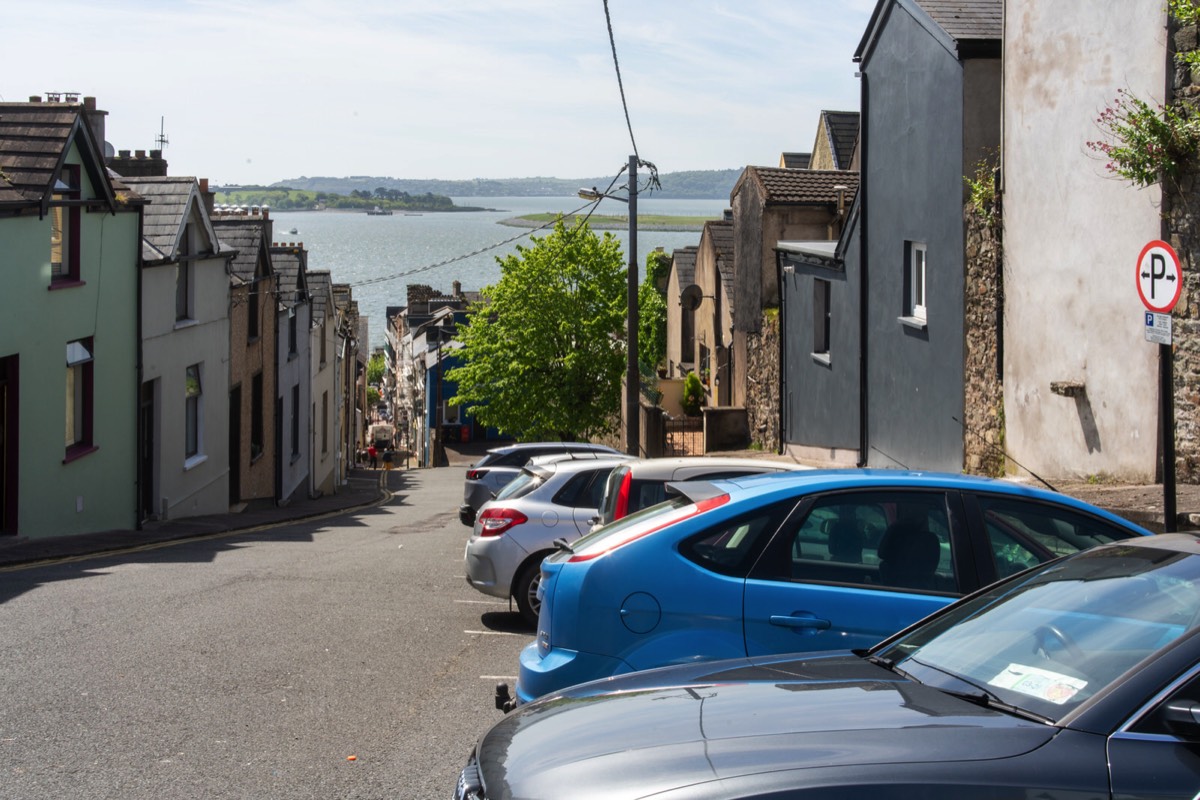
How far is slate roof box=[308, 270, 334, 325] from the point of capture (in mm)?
39000

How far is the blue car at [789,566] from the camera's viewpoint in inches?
216

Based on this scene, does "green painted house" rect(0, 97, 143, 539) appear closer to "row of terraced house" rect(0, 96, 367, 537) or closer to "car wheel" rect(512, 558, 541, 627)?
"row of terraced house" rect(0, 96, 367, 537)

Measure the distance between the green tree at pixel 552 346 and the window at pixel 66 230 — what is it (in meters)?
26.6

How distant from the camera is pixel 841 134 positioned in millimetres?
34594

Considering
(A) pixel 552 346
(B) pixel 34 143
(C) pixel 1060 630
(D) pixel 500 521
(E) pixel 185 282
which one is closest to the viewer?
(C) pixel 1060 630

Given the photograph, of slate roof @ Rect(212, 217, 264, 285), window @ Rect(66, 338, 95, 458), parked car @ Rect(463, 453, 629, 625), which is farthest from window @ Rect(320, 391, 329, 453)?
parked car @ Rect(463, 453, 629, 625)

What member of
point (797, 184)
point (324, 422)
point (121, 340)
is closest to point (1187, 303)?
point (121, 340)

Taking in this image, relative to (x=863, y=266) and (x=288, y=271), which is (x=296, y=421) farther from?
(x=863, y=266)

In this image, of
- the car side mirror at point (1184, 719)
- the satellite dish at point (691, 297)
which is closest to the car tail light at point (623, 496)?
the car side mirror at point (1184, 719)

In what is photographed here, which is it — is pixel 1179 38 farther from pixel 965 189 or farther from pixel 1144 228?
pixel 965 189

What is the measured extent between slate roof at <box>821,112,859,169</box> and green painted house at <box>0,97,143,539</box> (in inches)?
782

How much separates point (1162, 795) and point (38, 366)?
A: 654 inches

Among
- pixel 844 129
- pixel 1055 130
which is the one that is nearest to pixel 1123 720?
pixel 1055 130

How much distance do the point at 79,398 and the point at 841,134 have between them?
22975 mm
